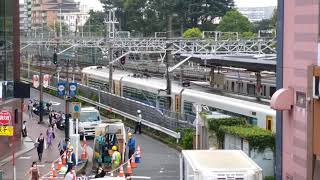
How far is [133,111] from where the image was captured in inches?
1715

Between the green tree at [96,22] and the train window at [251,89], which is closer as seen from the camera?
the train window at [251,89]

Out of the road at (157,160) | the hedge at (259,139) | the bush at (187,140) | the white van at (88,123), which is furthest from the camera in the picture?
the white van at (88,123)

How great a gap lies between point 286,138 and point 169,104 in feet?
74.9

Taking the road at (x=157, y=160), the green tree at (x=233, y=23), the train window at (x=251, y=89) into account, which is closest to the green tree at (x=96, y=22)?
the green tree at (x=233, y=23)

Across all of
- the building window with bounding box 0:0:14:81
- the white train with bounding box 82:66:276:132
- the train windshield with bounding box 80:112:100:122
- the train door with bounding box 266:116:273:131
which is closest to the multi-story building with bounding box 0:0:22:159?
the building window with bounding box 0:0:14:81

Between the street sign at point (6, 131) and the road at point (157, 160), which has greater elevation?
the street sign at point (6, 131)

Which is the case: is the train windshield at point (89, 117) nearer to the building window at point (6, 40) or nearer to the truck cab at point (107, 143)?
the building window at point (6, 40)

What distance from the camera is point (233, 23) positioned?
9594cm

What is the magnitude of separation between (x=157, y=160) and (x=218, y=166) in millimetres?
15461

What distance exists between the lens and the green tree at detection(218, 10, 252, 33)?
94.9 meters

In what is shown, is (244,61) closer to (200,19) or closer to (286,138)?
(286,138)

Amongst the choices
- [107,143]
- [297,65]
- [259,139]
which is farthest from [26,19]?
[297,65]

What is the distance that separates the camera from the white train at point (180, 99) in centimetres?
2855

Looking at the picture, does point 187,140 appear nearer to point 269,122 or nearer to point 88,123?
point 269,122
